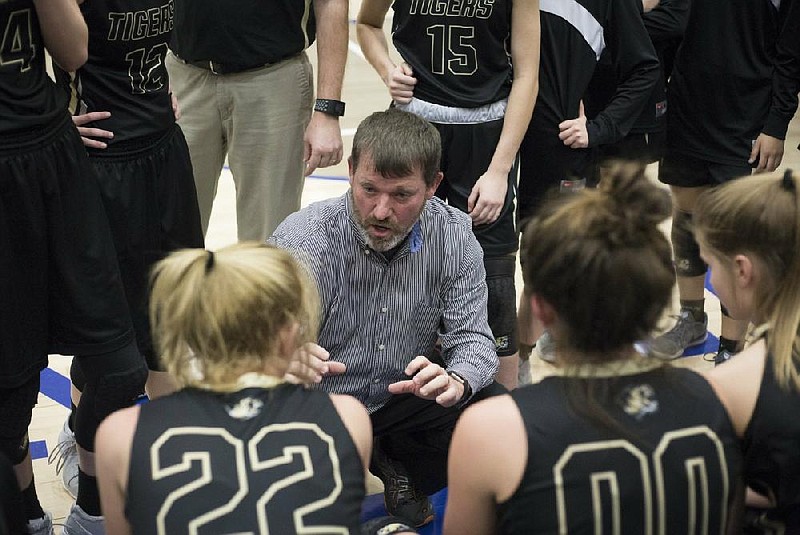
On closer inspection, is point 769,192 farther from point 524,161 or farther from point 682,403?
point 524,161

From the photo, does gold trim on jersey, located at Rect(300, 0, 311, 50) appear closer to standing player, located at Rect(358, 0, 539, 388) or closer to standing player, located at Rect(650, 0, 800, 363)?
standing player, located at Rect(358, 0, 539, 388)

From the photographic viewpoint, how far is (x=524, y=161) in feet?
12.1

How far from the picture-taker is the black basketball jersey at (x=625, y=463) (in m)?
1.71

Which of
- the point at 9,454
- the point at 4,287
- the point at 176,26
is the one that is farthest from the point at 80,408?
the point at 176,26

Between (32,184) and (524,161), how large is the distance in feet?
5.93

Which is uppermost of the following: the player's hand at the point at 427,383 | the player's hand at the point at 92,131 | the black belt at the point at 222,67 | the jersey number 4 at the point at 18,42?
the jersey number 4 at the point at 18,42

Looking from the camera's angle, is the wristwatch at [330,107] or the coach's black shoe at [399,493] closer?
the coach's black shoe at [399,493]

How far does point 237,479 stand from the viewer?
1.69m

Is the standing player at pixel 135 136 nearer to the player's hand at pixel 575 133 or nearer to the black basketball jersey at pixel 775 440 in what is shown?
the player's hand at pixel 575 133

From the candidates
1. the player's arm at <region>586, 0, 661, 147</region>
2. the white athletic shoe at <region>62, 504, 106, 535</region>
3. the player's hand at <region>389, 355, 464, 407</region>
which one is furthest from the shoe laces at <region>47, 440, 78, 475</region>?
the player's arm at <region>586, 0, 661, 147</region>

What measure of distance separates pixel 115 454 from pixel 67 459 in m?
1.56

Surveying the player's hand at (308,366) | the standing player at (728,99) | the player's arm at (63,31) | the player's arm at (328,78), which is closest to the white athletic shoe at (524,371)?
the standing player at (728,99)

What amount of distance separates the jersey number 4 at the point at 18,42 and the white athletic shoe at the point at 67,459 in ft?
4.17

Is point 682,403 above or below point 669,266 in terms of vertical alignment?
below
